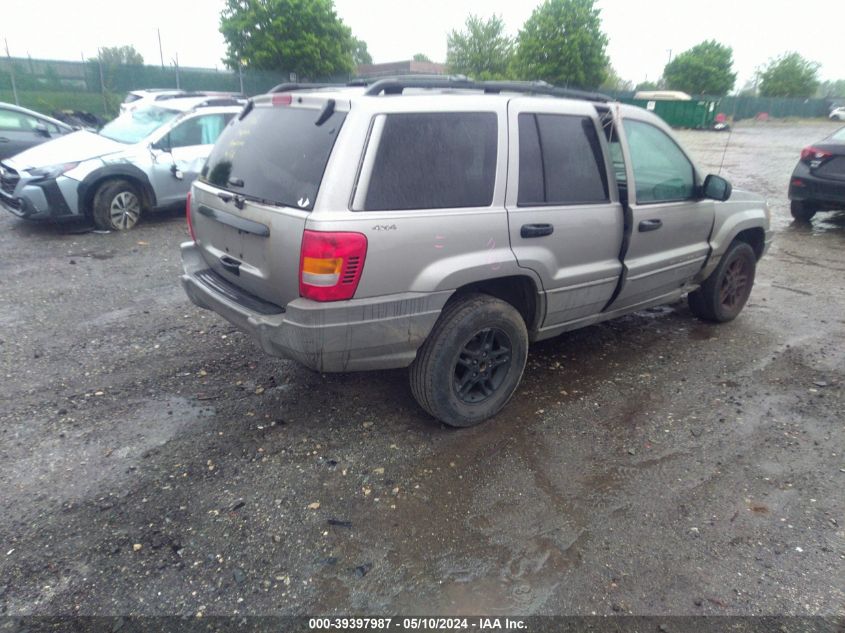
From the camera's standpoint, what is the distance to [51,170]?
7332 millimetres

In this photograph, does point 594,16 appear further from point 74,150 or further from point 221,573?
point 221,573

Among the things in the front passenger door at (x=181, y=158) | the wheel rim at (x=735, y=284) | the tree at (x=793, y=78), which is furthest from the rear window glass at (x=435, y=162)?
the tree at (x=793, y=78)

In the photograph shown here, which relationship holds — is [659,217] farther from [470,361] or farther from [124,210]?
[124,210]

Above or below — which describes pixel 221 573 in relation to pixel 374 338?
below

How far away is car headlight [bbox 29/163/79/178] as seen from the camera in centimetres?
727

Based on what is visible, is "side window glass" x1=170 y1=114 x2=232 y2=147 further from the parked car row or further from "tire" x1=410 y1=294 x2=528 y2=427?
"tire" x1=410 y1=294 x2=528 y2=427

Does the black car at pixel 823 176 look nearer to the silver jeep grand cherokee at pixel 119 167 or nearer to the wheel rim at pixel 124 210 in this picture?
the silver jeep grand cherokee at pixel 119 167

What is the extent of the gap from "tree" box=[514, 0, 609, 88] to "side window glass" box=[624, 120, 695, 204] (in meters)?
37.7

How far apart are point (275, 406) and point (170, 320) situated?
1.87 m

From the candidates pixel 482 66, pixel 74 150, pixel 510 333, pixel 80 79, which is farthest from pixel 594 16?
pixel 510 333

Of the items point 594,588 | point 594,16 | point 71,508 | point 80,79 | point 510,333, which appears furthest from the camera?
point 594,16

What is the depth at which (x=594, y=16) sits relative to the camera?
1574 inches

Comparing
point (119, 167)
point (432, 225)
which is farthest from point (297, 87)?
point (119, 167)

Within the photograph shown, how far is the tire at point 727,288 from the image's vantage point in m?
5.15
